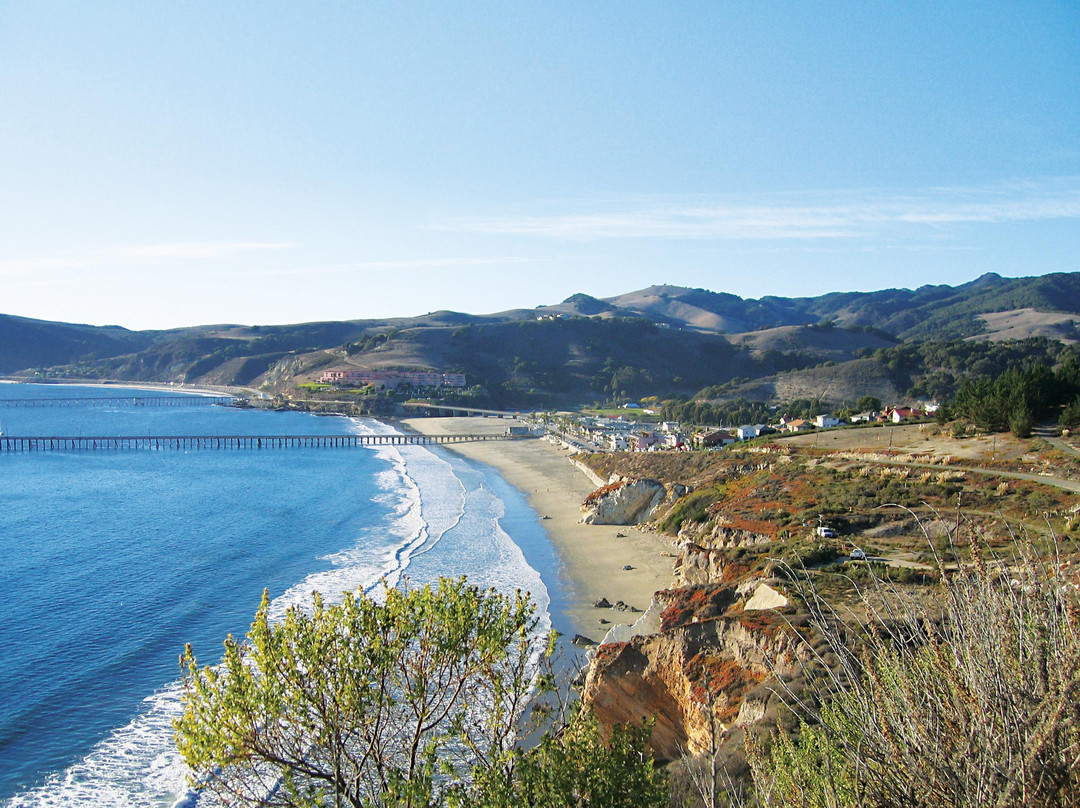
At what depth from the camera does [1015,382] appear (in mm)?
45125

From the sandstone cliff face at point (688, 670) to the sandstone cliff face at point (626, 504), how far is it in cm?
2490

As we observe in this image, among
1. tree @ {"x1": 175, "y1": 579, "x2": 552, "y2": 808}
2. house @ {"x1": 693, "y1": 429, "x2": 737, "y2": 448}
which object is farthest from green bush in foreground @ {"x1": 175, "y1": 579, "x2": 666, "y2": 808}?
house @ {"x1": 693, "y1": 429, "x2": 737, "y2": 448}

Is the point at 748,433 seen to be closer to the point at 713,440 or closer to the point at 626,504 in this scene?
the point at 713,440

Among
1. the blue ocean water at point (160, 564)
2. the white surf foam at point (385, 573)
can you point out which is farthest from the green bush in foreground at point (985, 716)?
the blue ocean water at point (160, 564)

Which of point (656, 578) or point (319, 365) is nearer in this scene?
point (656, 578)

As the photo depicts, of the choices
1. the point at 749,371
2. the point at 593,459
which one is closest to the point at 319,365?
the point at 749,371

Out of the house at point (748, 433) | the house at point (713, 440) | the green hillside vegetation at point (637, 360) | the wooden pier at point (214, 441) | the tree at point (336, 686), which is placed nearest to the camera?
the tree at point (336, 686)

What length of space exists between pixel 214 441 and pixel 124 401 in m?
77.5

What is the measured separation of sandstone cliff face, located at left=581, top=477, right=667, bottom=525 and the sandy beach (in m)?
0.95

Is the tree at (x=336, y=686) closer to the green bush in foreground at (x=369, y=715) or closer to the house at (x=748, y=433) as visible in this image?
the green bush in foreground at (x=369, y=715)

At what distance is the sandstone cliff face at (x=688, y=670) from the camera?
15539 millimetres

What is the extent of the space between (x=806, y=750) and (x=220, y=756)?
5684 mm

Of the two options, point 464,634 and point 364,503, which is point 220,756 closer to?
point 464,634

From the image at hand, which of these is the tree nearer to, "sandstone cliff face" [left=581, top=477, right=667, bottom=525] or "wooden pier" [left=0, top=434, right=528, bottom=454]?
"sandstone cliff face" [left=581, top=477, right=667, bottom=525]
